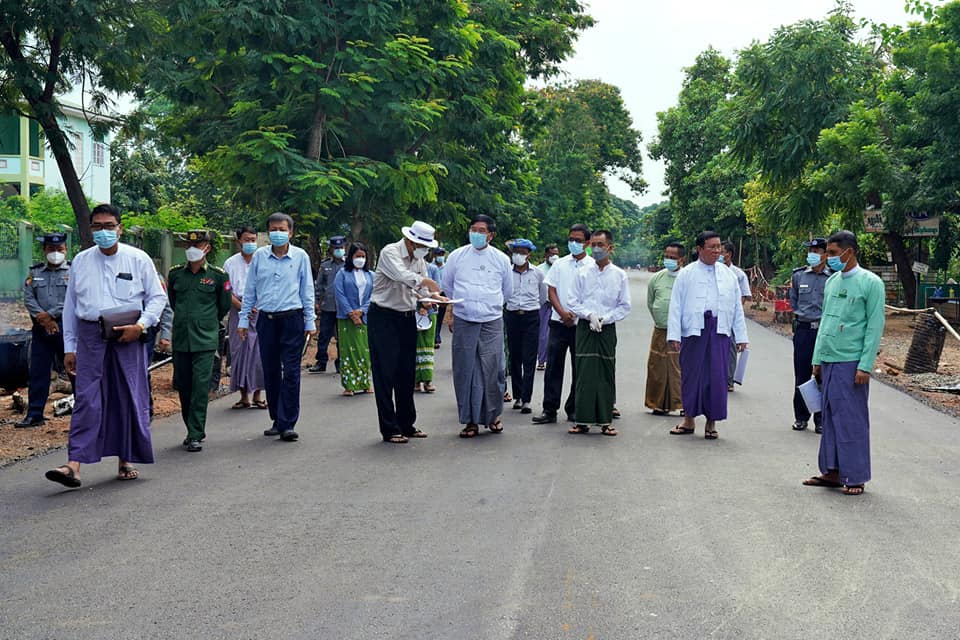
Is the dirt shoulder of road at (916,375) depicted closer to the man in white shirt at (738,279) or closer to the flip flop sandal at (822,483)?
the man in white shirt at (738,279)

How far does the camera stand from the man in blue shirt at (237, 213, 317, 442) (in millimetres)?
9734

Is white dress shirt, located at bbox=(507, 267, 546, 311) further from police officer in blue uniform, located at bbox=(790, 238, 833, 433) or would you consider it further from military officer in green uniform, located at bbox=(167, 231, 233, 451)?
military officer in green uniform, located at bbox=(167, 231, 233, 451)

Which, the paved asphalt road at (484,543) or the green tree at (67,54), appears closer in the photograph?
the paved asphalt road at (484,543)

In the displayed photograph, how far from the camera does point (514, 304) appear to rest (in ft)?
39.1

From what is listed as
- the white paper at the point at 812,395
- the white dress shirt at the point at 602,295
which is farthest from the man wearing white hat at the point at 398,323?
the white paper at the point at 812,395

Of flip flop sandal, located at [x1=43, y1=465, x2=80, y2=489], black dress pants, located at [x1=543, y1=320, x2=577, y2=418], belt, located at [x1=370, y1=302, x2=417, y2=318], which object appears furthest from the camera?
black dress pants, located at [x1=543, y1=320, x2=577, y2=418]

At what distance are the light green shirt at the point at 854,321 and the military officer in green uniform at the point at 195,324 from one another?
16.7 ft

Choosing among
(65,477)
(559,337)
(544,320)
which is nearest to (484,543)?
(65,477)

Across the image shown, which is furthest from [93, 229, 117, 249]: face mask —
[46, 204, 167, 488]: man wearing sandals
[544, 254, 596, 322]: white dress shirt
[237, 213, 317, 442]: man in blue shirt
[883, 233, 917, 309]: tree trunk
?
[883, 233, 917, 309]: tree trunk

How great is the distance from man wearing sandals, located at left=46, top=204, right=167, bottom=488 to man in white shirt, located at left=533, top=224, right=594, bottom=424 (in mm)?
4251

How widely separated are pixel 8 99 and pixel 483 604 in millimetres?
11564

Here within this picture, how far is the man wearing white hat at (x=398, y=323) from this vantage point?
9.48m

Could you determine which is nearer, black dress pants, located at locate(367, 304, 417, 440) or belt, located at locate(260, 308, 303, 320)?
black dress pants, located at locate(367, 304, 417, 440)

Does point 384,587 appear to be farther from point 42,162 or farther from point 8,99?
point 42,162
